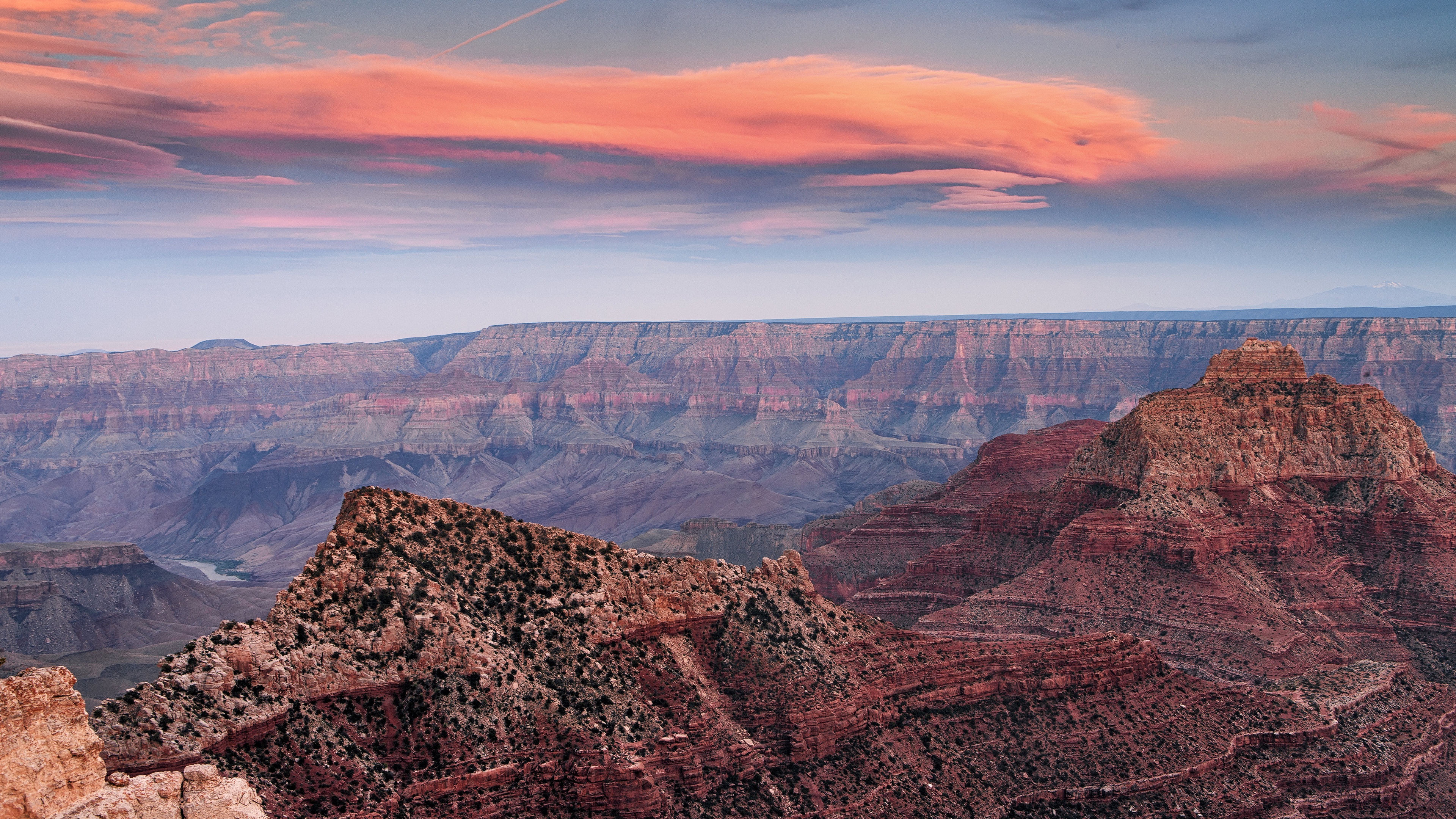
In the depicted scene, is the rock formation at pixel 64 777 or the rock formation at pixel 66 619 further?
the rock formation at pixel 66 619

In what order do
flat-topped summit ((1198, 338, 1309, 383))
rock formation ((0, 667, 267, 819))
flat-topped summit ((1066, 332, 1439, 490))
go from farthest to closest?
1. flat-topped summit ((1198, 338, 1309, 383))
2. flat-topped summit ((1066, 332, 1439, 490))
3. rock formation ((0, 667, 267, 819))

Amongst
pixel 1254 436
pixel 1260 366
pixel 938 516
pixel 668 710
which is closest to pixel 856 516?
pixel 938 516

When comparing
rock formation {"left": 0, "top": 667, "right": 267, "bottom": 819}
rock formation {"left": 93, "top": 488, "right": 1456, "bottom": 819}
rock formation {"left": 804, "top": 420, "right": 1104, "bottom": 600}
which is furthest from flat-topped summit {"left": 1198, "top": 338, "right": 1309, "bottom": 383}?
rock formation {"left": 0, "top": 667, "right": 267, "bottom": 819}

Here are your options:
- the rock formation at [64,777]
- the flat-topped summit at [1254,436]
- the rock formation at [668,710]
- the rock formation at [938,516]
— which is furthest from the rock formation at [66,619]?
the rock formation at [64,777]

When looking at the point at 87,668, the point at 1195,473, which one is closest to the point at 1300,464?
the point at 1195,473

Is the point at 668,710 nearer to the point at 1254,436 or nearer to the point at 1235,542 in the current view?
the point at 1235,542

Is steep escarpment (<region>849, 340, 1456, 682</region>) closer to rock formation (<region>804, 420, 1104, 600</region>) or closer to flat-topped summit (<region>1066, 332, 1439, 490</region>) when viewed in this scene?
flat-topped summit (<region>1066, 332, 1439, 490</region>)

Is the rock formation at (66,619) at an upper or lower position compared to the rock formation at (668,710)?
lower

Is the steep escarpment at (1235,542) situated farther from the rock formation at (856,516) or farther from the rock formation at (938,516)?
the rock formation at (856,516)
